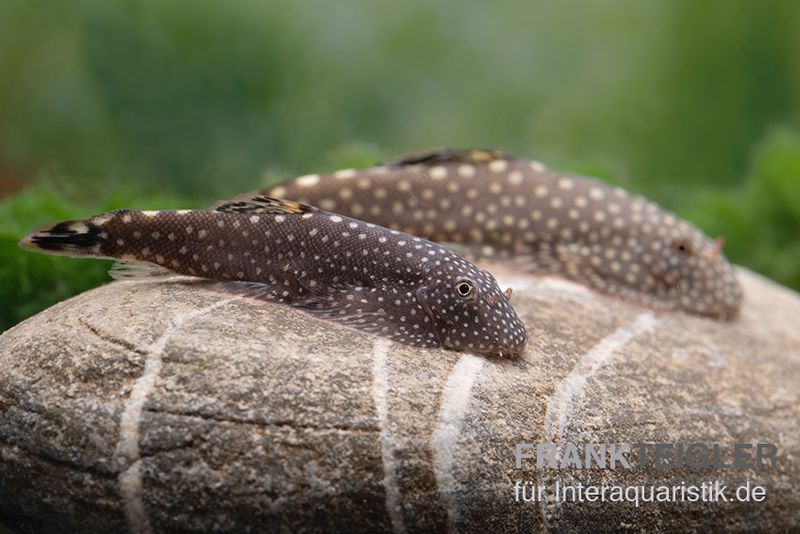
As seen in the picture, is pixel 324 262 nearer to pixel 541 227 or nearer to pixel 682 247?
pixel 541 227

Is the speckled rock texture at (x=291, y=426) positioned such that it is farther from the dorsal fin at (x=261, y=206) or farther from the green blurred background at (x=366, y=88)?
the green blurred background at (x=366, y=88)

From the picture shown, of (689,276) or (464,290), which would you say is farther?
(689,276)

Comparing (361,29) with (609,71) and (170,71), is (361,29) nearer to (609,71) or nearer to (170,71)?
(170,71)

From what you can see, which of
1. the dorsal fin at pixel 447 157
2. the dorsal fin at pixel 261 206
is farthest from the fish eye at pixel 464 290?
the dorsal fin at pixel 447 157

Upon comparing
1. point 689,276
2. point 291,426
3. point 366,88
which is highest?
point 366,88

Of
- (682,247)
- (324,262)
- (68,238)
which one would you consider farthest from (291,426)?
(682,247)

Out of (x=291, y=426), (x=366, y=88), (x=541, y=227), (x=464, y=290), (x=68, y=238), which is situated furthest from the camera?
(x=366, y=88)

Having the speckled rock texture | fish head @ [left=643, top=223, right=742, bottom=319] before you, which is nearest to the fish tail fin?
the speckled rock texture

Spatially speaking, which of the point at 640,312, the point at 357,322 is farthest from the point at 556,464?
the point at 640,312
